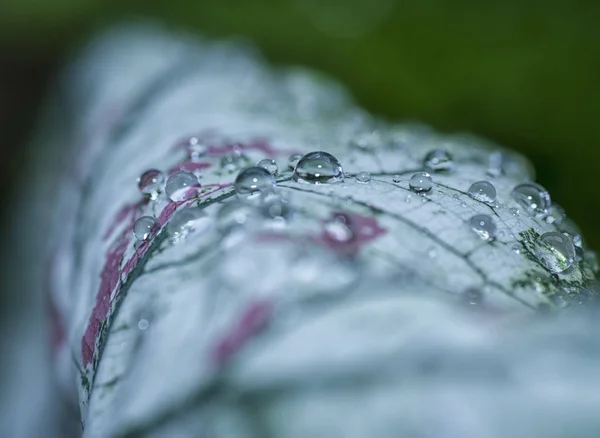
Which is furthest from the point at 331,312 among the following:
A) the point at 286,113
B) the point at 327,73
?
the point at 327,73

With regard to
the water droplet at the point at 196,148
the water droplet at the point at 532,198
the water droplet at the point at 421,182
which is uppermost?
the water droplet at the point at 196,148

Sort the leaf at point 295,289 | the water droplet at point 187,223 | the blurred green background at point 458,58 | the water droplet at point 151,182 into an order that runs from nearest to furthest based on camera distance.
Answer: the leaf at point 295,289 < the water droplet at point 187,223 < the water droplet at point 151,182 < the blurred green background at point 458,58

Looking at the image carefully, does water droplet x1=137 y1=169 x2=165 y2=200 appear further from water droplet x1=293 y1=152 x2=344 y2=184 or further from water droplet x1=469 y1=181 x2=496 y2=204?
water droplet x1=469 y1=181 x2=496 y2=204

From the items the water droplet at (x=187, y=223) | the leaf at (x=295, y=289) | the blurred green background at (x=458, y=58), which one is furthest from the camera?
the blurred green background at (x=458, y=58)

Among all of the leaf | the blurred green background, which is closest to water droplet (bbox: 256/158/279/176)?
A: the leaf

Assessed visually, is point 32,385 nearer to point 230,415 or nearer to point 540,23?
point 230,415

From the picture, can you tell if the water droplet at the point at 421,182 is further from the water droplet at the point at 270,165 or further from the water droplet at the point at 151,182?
the water droplet at the point at 151,182

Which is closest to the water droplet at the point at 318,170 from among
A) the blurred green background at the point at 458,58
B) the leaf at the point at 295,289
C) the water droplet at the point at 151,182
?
the leaf at the point at 295,289
